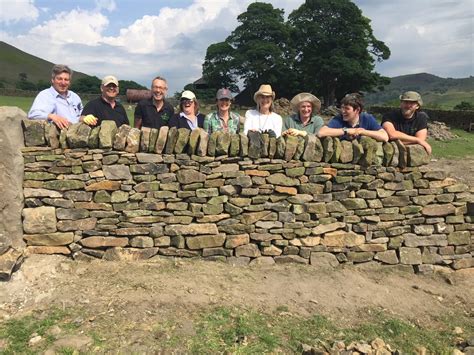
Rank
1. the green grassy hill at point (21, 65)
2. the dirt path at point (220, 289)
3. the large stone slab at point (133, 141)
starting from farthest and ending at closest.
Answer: the green grassy hill at point (21, 65) < the large stone slab at point (133, 141) < the dirt path at point (220, 289)

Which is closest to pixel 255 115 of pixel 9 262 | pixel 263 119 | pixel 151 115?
pixel 263 119

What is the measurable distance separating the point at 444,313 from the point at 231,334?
2.94 m

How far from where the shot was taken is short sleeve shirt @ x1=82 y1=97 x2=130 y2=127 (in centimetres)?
554

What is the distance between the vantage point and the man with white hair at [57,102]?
5.24 metres

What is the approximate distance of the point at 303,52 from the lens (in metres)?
50.4

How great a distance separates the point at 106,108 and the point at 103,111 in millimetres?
64

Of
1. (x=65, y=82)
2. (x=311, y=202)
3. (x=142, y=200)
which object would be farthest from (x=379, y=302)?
(x=65, y=82)

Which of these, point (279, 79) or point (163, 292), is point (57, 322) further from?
point (279, 79)

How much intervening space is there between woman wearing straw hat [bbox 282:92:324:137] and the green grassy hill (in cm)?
10008

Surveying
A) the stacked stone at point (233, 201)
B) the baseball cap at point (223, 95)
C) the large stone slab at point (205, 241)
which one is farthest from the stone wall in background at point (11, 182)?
the baseball cap at point (223, 95)

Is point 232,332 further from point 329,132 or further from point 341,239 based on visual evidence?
point 329,132

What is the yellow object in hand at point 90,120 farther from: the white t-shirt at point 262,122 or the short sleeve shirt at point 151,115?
the white t-shirt at point 262,122

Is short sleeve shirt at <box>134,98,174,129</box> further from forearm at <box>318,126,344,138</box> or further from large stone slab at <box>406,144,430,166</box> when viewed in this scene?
large stone slab at <box>406,144,430,166</box>

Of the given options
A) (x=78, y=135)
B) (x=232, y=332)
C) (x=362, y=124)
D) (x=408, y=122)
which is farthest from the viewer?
(x=408, y=122)
